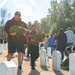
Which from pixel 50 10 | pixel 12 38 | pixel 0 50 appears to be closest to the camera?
pixel 12 38

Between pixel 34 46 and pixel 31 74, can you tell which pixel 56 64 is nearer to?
pixel 34 46

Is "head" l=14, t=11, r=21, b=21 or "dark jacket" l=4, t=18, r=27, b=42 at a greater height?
"head" l=14, t=11, r=21, b=21

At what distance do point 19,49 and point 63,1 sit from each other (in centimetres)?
7142

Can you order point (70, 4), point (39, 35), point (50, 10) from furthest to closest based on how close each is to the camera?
point (50, 10) < point (70, 4) < point (39, 35)

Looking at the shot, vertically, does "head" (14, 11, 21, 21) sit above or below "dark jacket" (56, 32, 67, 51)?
above

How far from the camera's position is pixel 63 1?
81938mm

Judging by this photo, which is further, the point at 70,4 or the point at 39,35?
the point at 70,4

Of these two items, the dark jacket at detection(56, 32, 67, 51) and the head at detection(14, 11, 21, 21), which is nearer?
the head at detection(14, 11, 21, 21)

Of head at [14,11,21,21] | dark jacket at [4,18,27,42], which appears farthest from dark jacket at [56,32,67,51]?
head at [14,11,21,21]

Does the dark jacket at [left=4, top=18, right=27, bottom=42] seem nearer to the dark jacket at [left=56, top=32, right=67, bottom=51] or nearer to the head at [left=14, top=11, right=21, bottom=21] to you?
the head at [left=14, top=11, right=21, bottom=21]

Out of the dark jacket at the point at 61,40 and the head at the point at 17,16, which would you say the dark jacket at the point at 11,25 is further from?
the dark jacket at the point at 61,40

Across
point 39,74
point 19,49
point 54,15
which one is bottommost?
point 39,74

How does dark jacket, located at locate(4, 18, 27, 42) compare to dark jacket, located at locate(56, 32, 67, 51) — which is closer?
dark jacket, located at locate(4, 18, 27, 42)

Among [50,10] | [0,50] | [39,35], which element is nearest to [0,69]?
[39,35]
